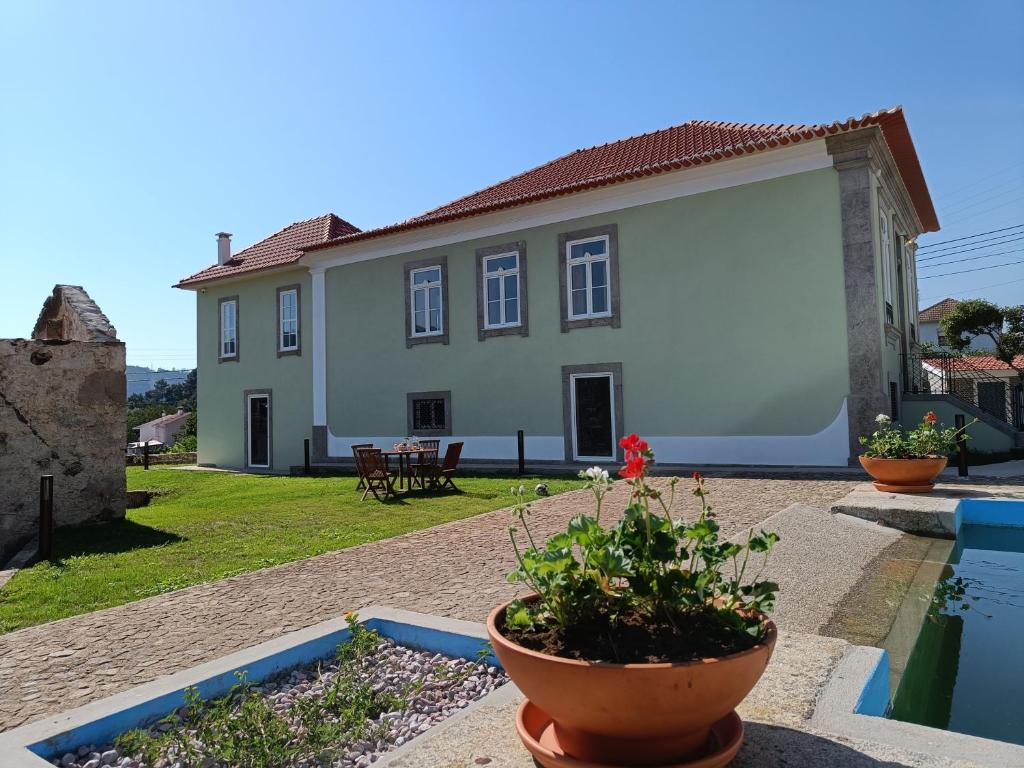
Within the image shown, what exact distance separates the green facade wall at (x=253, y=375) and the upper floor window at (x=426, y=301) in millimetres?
3646

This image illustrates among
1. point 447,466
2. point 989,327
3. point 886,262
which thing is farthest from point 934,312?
point 447,466

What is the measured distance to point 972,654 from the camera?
420cm

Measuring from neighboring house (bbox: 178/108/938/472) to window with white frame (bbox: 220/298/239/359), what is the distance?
53 centimetres

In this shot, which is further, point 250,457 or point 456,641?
point 250,457

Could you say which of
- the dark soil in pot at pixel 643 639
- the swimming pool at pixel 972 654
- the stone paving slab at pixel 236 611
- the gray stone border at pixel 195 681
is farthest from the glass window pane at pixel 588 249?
the dark soil in pot at pixel 643 639

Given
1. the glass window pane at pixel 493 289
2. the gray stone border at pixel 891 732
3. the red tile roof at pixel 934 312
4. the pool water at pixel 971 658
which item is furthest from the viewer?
the red tile roof at pixel 934 312

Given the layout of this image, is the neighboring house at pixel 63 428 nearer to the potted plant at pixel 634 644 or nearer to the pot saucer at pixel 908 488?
the potted plant at pixel 634 644

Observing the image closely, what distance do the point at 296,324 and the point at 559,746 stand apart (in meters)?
18.9

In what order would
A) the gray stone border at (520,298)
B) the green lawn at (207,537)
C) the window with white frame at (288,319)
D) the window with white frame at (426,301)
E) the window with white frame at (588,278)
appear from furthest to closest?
the window with white frame at (288,319), the window with white frame at (426,301), the gray stone border at (520,298), the window with white frame at (588,278), the green lawn at (207,537)

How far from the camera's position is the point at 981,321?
3300 cm

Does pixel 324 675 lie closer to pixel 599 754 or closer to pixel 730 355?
pixel 599 754

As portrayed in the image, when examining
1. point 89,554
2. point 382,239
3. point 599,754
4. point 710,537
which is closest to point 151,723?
point 599,754

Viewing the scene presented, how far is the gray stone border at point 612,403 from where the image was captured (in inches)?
575

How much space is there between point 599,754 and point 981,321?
38.1 meters
